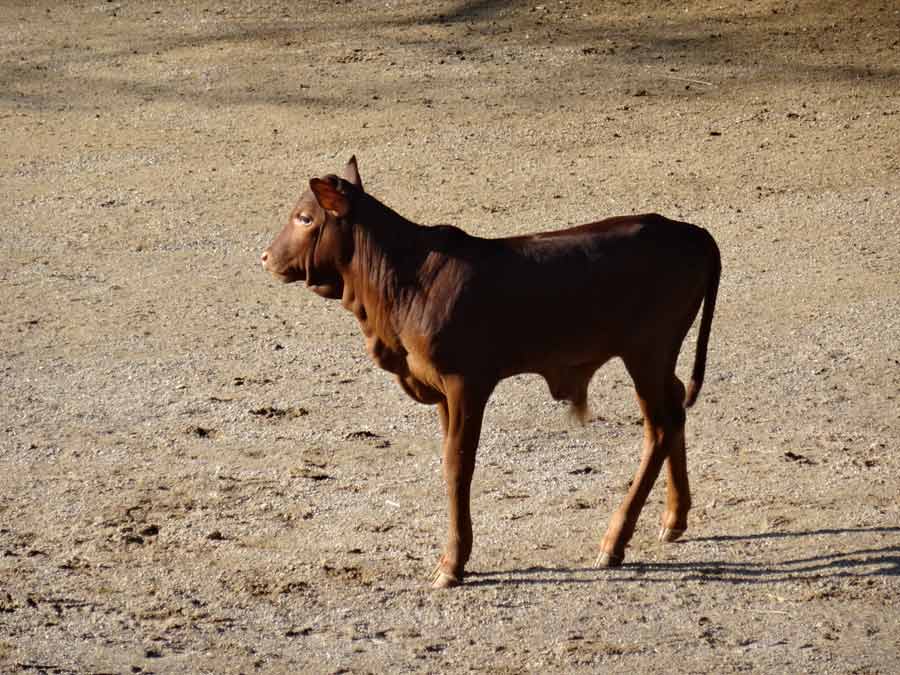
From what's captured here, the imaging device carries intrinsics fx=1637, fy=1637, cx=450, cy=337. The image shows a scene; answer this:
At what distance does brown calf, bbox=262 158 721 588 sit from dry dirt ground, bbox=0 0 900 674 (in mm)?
656

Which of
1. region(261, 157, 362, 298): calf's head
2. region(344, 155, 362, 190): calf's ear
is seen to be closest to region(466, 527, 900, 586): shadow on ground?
region(261, 157, 362, 298): calf's head

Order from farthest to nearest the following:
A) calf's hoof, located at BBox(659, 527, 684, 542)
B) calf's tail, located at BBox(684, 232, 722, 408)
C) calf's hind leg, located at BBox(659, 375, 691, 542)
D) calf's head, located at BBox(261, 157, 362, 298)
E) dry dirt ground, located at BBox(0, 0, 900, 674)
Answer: calf's hoof, located at BBox(659, 527, 684, 542) < calf's hind leg, located at BBox(659, 375, 691, 542) < calf's tail, located at BBox(684, 232, 722, 408) < calf's head, located at BBox(261, 157, 362, 298) < dry dirt ground, located at BBox(0, 0, 900, 674)

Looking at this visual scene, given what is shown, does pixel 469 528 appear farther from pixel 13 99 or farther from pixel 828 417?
pixel 13 99

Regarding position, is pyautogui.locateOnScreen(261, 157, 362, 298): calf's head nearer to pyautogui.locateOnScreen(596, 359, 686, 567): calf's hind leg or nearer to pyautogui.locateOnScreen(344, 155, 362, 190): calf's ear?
pyautogui.locateOnScreen(344, 155, 362, 190): calf's ear

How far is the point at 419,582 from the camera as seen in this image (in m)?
6.99

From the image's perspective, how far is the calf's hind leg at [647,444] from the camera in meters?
6.94

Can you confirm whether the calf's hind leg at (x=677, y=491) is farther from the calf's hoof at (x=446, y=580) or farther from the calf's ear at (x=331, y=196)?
the calf's ear at (x=331, y=196)

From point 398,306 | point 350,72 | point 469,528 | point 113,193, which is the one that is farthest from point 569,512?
point 350,72

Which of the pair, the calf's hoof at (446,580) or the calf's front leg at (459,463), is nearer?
the calf's front leg at (459,463)

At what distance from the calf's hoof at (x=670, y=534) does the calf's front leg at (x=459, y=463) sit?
101cm

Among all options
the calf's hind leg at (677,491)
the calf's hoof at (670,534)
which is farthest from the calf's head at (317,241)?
the calf's hoof at (670,534)

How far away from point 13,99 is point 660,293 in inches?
420

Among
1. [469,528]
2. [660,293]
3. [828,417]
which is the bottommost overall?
[828,417]

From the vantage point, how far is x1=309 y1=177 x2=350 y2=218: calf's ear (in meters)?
6.71
